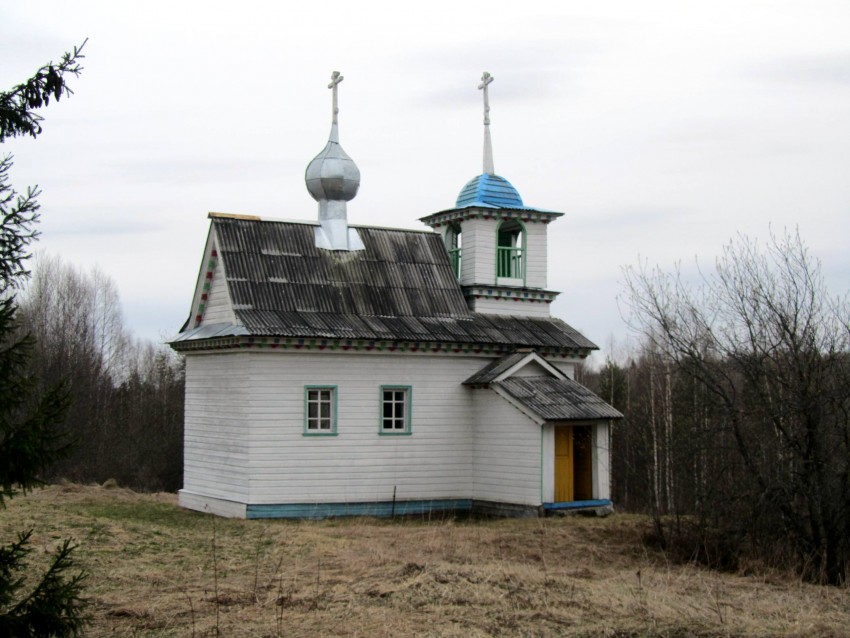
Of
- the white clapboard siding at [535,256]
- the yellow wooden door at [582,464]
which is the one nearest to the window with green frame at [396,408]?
the yellow wooden door at [582,464]

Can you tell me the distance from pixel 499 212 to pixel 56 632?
19.0 m

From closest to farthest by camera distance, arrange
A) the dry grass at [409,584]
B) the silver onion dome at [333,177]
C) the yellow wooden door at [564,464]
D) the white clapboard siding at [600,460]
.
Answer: the dry grass at [409,584], the yellow wooden door at [564,464], the white clapboard siding at [600,460], the silver onion dome at [333,177]

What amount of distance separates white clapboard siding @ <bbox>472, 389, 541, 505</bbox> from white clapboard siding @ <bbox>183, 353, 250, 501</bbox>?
5245 mm

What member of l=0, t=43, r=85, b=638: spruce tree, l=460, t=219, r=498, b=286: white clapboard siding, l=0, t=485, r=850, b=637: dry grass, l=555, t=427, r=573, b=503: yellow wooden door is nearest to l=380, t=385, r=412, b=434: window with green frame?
l=0, t=485, r=850, b=637: dry grass

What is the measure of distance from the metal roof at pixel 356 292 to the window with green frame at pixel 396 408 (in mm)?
1285

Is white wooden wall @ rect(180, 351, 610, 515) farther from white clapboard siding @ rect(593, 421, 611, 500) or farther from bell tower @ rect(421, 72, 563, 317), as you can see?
bell tower @ rect(421, 72, 563, 317)

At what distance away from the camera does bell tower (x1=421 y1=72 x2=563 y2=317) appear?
2594cm

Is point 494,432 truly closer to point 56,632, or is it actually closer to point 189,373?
point 189,373

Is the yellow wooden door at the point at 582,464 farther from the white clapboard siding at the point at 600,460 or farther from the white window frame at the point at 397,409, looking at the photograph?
the white window frame at the point at 397,409

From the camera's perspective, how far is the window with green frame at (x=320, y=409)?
896 inches

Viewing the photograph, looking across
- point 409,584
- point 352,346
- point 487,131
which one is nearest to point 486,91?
point 487,131

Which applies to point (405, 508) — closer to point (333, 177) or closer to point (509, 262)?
point (509, 262)

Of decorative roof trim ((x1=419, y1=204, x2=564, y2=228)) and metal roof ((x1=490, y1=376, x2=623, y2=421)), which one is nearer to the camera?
metal roof ((x1=490, y1=376, x2=623, y2=421))

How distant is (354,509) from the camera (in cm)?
Result: 2300
